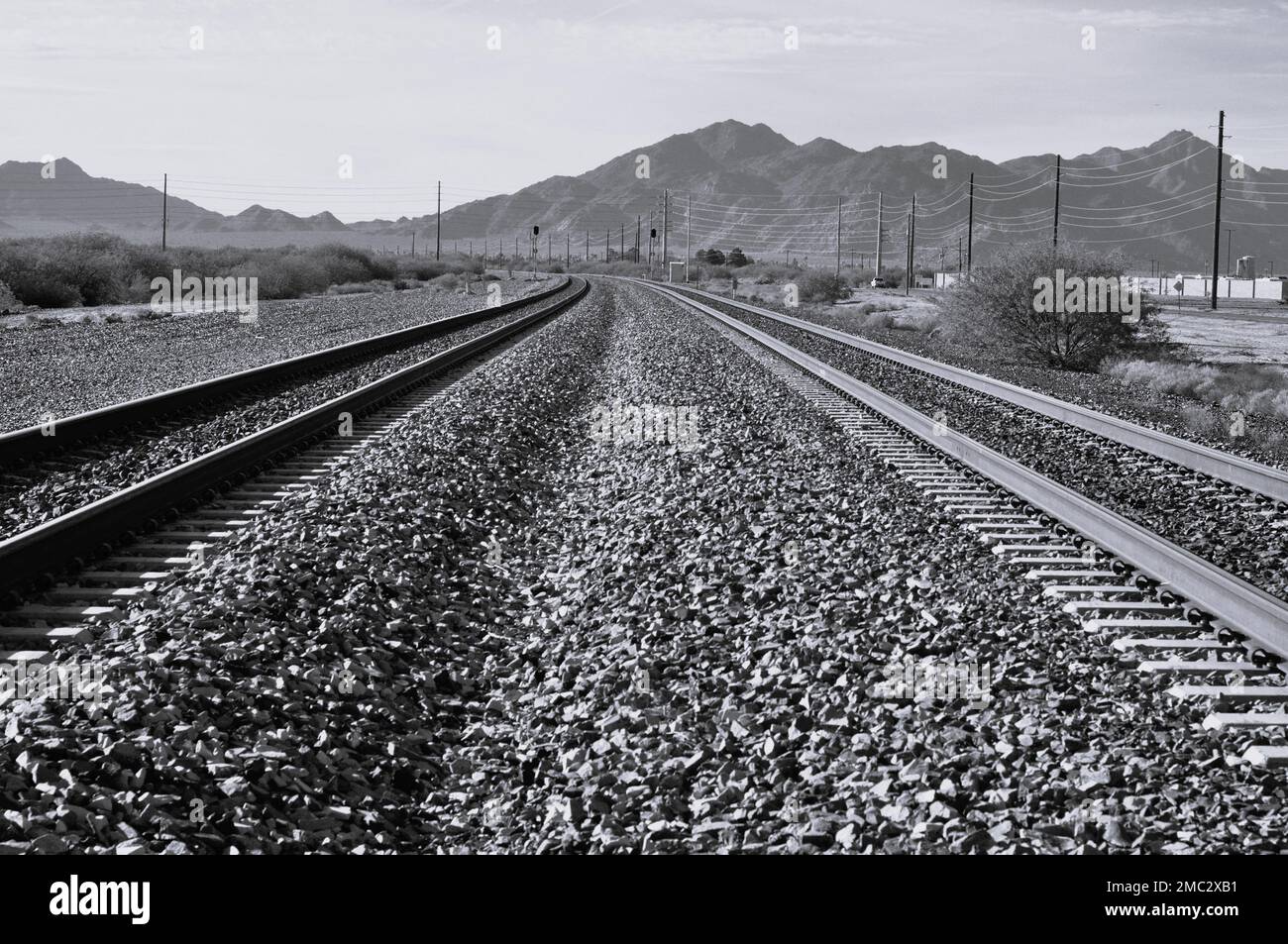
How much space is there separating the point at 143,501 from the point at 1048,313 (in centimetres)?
2100

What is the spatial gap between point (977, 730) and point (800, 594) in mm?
1936

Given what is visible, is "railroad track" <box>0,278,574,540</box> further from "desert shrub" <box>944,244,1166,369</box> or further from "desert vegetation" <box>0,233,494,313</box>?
"desert vegetation" <box>0,233,494,313</box>

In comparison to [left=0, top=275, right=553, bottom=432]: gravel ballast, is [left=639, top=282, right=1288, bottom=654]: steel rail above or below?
below

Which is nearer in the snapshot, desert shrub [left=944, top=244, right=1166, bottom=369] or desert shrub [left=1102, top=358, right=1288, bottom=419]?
desert shrub [left=1102, top=358, right=1288, bottom=419]

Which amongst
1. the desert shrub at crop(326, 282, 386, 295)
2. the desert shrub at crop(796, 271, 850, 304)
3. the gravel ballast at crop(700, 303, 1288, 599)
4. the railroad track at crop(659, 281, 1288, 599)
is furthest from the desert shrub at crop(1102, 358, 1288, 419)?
the desert shrub at crop(326, 282, 386, 295)

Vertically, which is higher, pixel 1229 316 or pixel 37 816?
pixel 1229 316

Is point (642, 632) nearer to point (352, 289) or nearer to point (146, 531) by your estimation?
point (146, 531)

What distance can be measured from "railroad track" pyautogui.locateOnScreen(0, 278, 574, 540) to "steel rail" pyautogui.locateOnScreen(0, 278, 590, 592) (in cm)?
65

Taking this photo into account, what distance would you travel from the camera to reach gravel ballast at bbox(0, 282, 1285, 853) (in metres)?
4.08

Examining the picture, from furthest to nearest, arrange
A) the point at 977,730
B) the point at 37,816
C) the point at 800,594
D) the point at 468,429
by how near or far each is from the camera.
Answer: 1. the point at 468,429
2. the point at 800,594
3. the point at 977,730
4. the point at 37,816

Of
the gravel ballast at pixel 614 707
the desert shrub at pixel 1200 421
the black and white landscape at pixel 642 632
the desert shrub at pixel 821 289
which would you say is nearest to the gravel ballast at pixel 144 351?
the black and white landscape at pixel 642 632

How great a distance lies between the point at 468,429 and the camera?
40.5ft
